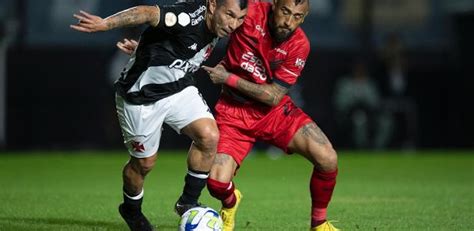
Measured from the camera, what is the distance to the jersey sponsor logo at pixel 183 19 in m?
7.81

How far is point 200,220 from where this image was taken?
7547 mm

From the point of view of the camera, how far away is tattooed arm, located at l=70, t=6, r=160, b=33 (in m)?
7.18

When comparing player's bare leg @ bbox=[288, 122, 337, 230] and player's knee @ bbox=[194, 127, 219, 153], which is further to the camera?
player's bare leg @ bbox=[288, 122, 337, 230]

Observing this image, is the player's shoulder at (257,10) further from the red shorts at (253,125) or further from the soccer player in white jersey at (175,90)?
the red shorts at (253,125)

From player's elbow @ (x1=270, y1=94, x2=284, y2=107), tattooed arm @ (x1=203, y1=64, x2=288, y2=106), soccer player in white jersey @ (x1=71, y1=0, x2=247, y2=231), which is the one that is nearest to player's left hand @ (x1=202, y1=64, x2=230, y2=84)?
tattooed arm @ (x1=203, y1=64, x2=288, y2=106)

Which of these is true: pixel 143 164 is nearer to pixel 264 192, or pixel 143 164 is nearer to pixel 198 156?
pixel 198 156

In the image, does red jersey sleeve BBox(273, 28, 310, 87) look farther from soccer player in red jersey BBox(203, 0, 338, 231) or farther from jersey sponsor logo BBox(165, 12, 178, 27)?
jersey sponsor logo BBox(165, 12, 178, 27)

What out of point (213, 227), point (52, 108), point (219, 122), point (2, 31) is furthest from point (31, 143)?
point (213, 227)

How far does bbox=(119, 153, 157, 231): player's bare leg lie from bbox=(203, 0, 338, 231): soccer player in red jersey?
0.55 meters

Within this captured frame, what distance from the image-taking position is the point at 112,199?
10.9 meters

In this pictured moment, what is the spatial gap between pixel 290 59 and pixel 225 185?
3.73ft

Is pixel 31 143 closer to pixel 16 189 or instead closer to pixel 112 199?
pixel 16 189

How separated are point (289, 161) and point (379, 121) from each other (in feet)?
8.58

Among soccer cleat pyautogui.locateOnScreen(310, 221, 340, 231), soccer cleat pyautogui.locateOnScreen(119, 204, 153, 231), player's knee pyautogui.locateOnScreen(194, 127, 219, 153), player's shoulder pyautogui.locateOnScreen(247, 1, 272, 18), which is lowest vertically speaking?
soccer cleat pyautogui.locateOnScreen(119, 204, 153, 231)
